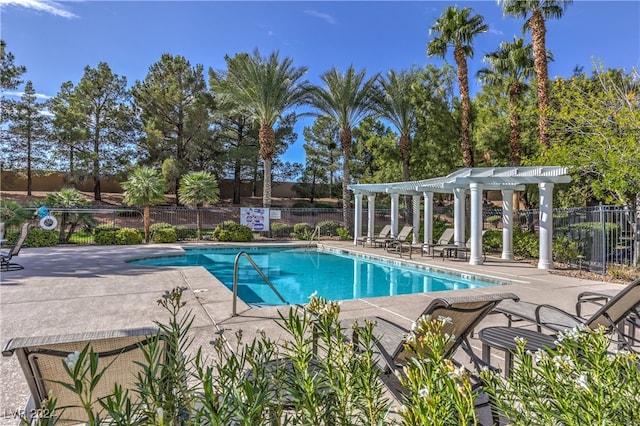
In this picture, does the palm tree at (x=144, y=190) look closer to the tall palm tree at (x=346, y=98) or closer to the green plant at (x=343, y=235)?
the tall palm tree at (x=346, y=98)

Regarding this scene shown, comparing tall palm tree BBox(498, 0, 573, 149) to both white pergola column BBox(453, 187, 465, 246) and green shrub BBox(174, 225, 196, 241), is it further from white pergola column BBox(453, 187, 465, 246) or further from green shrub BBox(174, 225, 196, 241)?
green shrub BBox(174, 225, 196, 241)

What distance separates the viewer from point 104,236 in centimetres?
1558

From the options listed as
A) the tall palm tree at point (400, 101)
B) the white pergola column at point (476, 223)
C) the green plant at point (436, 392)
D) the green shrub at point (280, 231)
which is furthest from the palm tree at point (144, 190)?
the green plant at point (436, 392)

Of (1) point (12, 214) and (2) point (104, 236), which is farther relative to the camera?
(2) point (104, 236)

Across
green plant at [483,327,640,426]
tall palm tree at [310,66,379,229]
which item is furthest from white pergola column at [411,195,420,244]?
green plant at [483,327,640,426]

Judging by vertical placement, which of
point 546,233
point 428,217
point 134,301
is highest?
point 428,217

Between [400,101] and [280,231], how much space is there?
9253 mm

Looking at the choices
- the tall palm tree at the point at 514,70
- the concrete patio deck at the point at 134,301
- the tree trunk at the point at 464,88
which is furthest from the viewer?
the tree trunk at the point at 464,88

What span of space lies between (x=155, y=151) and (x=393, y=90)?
1832 cm

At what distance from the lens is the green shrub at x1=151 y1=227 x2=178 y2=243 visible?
55.2 ft

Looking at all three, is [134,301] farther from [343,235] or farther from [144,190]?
[343,235]

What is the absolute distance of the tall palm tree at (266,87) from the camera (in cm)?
1783

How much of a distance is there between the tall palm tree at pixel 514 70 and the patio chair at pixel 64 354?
15.3 meters

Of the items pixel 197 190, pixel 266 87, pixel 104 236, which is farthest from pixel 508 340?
pixel 266 87
